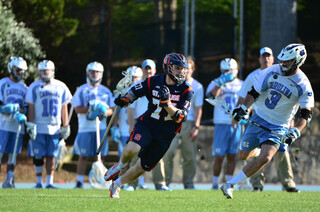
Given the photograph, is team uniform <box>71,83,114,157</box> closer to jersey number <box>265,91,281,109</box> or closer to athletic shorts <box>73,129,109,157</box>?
athletic shorts <box>73,129,109,157</box>

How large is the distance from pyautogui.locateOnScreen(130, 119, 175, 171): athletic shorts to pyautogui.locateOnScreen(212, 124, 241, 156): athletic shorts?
427 cm

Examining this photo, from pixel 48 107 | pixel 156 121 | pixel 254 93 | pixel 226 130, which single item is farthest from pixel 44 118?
pixel 254 93

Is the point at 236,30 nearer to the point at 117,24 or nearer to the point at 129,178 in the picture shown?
the point at 117,24

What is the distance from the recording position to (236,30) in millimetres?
19016

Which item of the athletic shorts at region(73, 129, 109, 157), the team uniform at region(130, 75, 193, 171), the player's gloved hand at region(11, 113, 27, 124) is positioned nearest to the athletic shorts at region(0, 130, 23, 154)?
the player's gloved hand at region(11, 113, 27, 124)

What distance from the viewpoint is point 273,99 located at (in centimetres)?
1005

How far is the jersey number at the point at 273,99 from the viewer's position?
10.0 metres

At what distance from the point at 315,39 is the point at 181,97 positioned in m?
9.80

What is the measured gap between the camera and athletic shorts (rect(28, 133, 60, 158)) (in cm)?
1350

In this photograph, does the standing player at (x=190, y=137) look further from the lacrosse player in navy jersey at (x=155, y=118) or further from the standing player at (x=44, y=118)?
the lacrosse player in navy jersey at (x=155, y=118)

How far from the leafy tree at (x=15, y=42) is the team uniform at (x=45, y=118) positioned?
423 cm

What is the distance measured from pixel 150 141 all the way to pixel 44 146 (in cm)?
459

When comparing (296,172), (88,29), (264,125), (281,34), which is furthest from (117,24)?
(264,125)

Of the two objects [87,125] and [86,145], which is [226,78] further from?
[86,145]
